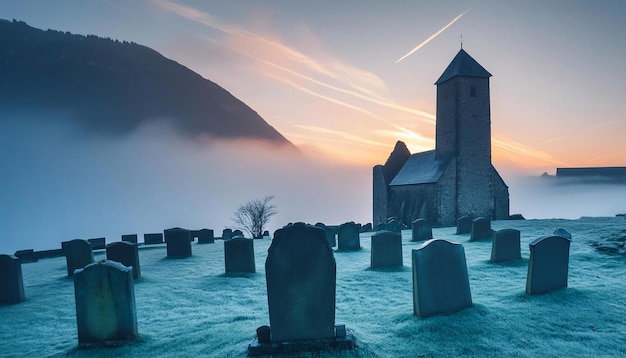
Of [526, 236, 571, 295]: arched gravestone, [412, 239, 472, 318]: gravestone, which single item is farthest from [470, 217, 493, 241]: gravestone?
[412, 239, 472, 318]: gravestone

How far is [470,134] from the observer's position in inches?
907

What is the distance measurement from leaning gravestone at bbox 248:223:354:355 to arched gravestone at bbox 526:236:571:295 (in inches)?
150

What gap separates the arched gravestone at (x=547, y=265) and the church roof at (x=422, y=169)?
16972 mm

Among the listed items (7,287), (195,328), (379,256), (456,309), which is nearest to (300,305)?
(195,328)

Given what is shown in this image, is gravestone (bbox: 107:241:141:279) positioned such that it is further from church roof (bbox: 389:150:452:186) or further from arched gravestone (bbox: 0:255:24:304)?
church roof (bbox: 389:150:452:186)

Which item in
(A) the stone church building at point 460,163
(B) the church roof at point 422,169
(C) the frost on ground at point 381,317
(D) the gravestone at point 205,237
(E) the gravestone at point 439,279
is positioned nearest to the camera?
(C) the frost on ground at point 381,317

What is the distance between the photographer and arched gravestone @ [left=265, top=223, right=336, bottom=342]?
4016 mm

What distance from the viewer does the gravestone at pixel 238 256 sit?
29.3ft

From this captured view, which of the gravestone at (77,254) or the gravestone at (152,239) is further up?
the gravestone at (77,254)

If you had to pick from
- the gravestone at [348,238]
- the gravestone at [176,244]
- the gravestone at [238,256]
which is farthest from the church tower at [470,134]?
the gravestone at [176,244]

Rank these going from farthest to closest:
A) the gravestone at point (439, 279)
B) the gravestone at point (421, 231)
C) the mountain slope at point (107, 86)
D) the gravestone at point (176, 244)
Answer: the mountain slope at point (107, 86)
the gravestone at point (421, 231)
the gravestone at point (176, 244)
the gravestone at point (439, 279)

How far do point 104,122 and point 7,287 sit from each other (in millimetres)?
93956

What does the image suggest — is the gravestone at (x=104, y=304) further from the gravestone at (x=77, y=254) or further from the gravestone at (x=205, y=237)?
the gravestone at (x=205, y=237)

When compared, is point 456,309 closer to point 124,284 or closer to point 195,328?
point 195,328
